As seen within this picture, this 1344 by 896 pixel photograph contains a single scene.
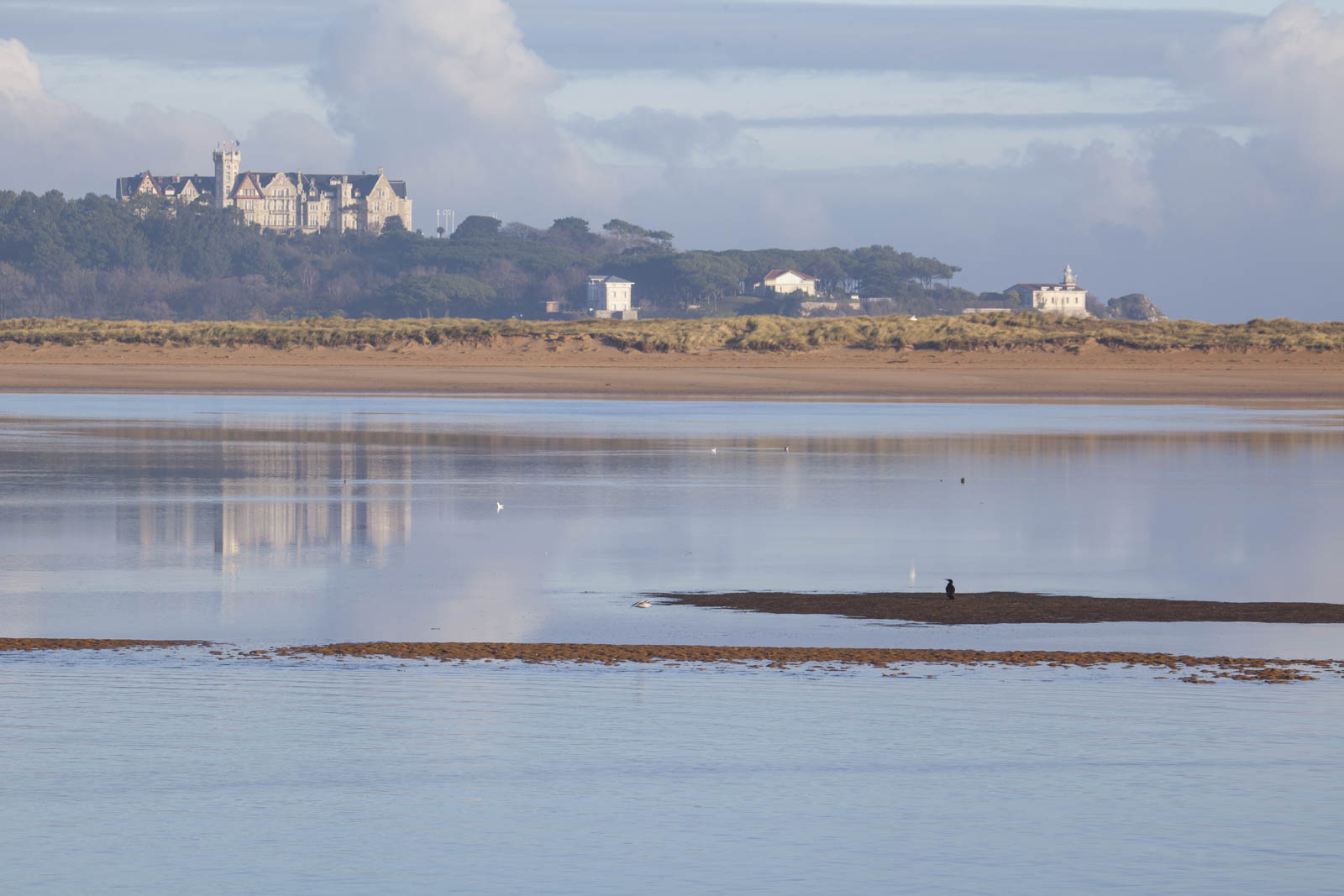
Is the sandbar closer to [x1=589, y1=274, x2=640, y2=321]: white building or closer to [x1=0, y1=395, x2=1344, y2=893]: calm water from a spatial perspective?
[x1=0, y1=395, x2=1344, y2=893]: calm water

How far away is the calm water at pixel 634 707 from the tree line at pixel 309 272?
5463 inches

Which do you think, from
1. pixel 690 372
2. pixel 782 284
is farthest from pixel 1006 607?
pixel 782 284

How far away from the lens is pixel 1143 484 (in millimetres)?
22062

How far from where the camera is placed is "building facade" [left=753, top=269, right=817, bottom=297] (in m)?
176

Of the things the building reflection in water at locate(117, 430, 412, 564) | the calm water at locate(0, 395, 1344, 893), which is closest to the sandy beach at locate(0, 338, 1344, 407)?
the building reflection in water at locate(117, 430, 412, 564)

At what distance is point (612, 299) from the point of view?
172m

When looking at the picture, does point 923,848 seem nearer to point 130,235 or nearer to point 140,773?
point 140,773

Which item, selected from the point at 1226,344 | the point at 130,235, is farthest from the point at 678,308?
the point at 1226,344

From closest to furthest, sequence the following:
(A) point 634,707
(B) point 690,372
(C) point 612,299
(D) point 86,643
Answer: (A) point 634,707 < (D) point 86,643 < (B) point 690,372 < (C) point 612,299

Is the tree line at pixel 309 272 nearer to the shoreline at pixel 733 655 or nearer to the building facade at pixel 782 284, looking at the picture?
the building facade at pixel 782 284

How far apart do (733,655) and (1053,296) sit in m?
171

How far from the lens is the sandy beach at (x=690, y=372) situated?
48750mm

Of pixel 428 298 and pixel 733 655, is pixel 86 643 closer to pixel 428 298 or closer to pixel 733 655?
pixel 733 655

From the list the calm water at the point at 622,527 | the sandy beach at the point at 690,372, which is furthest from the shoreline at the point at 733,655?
the sandy beach at the point at 690,372
